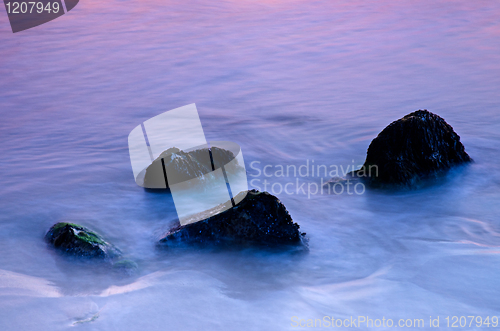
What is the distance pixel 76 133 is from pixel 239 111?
2.27 metres

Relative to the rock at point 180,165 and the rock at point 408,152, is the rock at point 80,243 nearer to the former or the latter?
the rock at point 180,165

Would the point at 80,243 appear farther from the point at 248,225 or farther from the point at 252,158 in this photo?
the point at 252,158

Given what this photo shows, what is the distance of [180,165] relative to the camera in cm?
380

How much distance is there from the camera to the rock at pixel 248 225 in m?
2.97

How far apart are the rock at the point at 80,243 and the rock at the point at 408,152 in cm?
243

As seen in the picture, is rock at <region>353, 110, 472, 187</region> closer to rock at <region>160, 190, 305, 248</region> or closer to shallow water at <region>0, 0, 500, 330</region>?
shallow water at <region>0, 0, 500, 330</region>

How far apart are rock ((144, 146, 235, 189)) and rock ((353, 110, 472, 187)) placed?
1.47 m

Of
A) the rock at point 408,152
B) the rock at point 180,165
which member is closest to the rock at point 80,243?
the rock at point 180,165

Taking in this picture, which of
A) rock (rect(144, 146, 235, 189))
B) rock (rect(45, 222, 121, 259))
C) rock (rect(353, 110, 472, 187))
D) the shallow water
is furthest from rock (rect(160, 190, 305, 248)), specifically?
rock (rect(353, 110, 472, 187))

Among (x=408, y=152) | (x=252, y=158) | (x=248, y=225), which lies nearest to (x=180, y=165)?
(x=248, y=225)

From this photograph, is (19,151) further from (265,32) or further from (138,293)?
(265,32)

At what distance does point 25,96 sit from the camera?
23.3 feet

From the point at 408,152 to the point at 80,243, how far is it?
2.86 meters

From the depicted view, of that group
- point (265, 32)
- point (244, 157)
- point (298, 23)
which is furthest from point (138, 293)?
point (298, 23)
